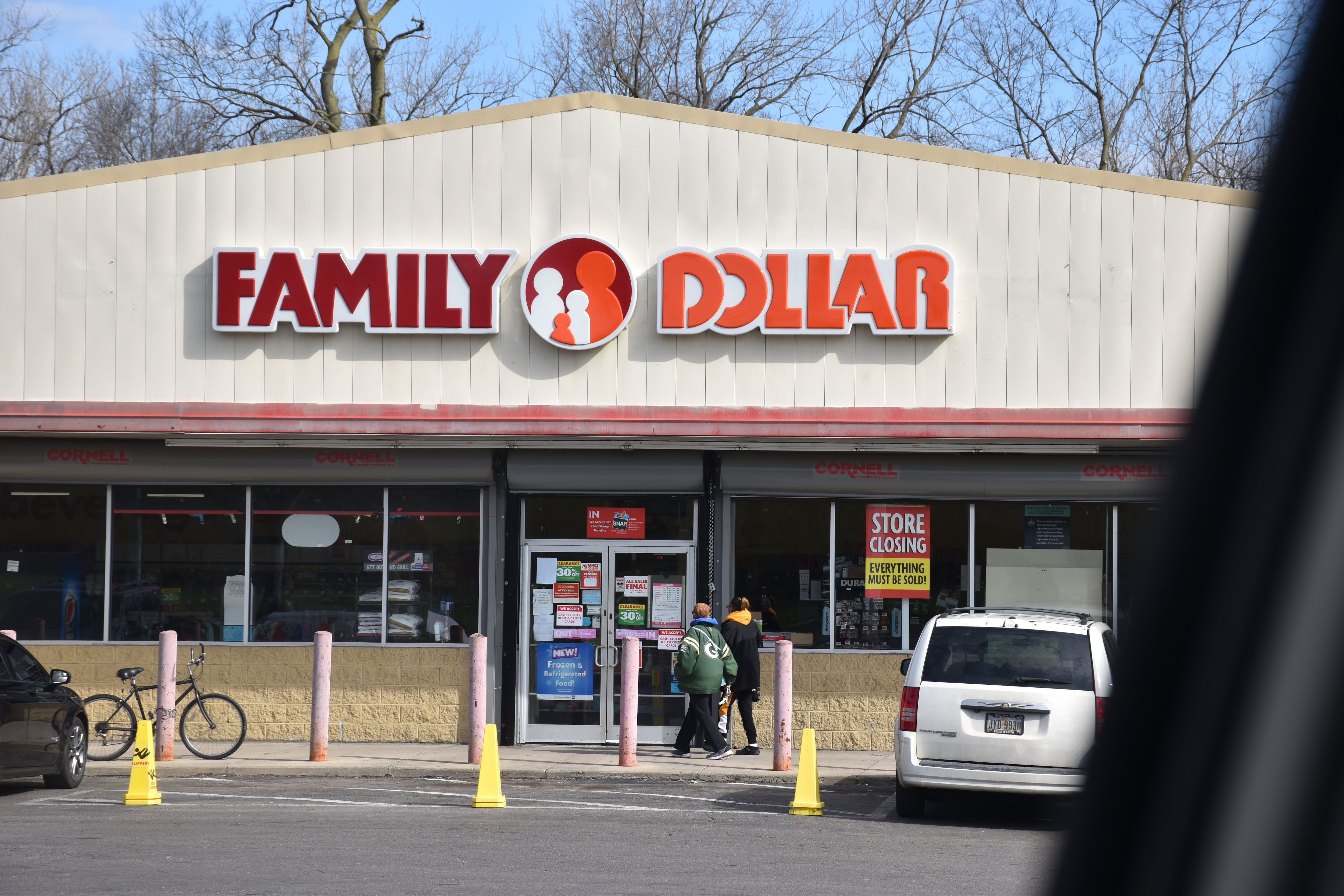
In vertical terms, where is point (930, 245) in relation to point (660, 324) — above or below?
above

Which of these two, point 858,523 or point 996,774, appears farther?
point 858,523

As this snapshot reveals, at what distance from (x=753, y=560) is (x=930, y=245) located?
4480 millimetres

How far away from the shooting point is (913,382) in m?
16.9

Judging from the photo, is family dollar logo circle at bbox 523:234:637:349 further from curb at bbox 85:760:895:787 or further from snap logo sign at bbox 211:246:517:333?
curb at bbox 85:760:895:787

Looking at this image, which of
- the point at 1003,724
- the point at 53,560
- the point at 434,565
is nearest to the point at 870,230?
the point at 434,565

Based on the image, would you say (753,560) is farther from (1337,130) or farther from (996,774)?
(1337,130)

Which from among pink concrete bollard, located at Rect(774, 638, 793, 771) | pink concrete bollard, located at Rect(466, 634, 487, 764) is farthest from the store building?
pink concrete bollard, located at Rect(774, 638, 793, 771)

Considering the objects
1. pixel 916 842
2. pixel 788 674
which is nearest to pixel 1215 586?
pixel 916 842

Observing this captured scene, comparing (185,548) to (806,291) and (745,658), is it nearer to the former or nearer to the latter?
(745,658)

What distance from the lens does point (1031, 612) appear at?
12.6 meters

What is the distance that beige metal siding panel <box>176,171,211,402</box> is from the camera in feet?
55.6

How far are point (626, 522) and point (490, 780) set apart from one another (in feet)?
17.2

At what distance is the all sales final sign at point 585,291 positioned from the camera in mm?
16766

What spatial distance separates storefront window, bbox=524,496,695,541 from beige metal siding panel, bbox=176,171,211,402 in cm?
460
